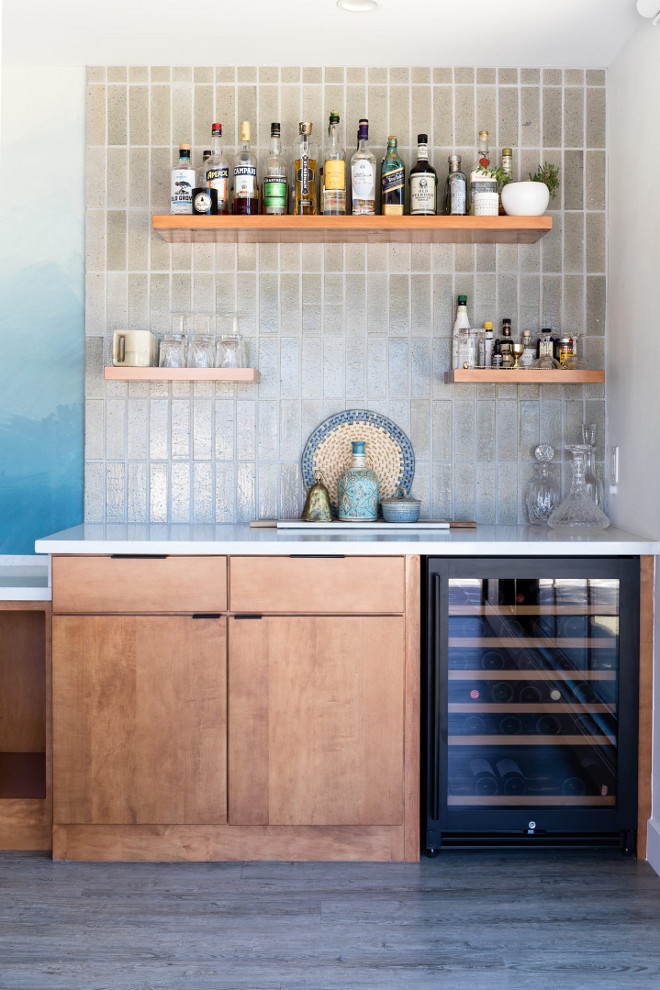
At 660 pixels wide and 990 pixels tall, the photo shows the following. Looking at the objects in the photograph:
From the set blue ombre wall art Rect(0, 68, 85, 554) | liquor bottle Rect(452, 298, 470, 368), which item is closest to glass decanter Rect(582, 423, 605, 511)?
liquor bottle Rect(452, 298, 470, 368)

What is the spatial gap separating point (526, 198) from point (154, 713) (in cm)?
198

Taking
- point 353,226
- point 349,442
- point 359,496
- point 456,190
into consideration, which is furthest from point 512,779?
point 456,190

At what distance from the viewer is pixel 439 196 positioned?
3113 mm

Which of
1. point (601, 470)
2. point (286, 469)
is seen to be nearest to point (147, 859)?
point (286, 469)

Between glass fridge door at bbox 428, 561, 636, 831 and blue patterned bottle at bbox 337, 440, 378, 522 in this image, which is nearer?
glass fridge door at bbox 428, 561, 636, 831

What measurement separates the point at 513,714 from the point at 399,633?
423 mm

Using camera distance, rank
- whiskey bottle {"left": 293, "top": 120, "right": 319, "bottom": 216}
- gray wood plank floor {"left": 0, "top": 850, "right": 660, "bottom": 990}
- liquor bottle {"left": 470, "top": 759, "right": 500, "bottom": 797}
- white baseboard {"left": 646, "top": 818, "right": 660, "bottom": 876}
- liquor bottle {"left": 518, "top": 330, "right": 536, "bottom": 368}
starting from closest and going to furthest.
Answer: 1. gray wood plank floor {"left": 0, "top": 850, "right": 660, "bottom": 990}
2. white baseboard {"left": 646, "top": 818, "right": 660, "bottom": 876}
3. liquor bottle {"left": 470, "top": 759, "right": 500, "bottom": 797}
4. whiskey bottle {"left": 293, "top": 120, "right": 319, "bottom": 216}
5. liquor bottle {"left": 518, "top": 330, "right": 536, "bottom": 368}

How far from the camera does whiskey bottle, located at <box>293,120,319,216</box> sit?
296 centimetres

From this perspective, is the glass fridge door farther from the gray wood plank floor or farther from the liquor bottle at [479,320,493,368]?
the liquor bottle at [479,320,493,368]

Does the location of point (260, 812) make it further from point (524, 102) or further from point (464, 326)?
point (524, 102)

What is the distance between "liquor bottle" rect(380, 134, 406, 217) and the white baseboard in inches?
79.3

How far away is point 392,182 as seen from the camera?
2943 millimetres

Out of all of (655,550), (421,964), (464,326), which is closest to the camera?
(421,964)

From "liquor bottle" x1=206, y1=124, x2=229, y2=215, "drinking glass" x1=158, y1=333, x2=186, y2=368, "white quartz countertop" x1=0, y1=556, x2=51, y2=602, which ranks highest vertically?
"liquor bottle" x1=206, y1=124, x2=229, y2=215
